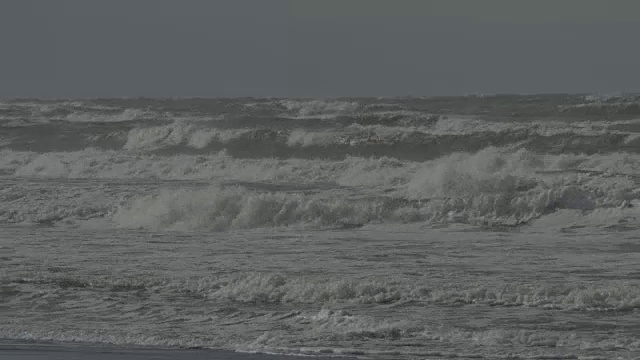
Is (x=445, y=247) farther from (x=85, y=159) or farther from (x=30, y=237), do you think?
(x=85, y=159)

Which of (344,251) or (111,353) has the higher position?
(111,353)

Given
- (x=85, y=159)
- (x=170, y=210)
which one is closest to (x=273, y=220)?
(x=170, y=210)

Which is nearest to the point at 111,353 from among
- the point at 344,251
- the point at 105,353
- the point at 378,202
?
the point at 105,353

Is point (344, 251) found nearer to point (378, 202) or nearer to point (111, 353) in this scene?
point (378, 202)

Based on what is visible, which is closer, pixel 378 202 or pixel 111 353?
pixel 111 353

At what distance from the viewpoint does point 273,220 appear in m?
18.5

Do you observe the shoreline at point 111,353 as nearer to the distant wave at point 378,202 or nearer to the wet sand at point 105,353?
the wet sand at point 105,353

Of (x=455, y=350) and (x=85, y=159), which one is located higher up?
(x=455, y=350)

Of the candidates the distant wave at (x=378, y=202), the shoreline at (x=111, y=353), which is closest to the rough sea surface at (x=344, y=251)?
the distant wave at (x=378, y=202)

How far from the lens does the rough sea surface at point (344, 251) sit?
399 inches

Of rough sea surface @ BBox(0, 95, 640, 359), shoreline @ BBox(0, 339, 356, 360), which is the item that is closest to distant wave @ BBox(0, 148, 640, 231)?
rough sea surface @ BBox(0, 95, 640, 359)

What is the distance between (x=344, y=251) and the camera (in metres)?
14.8

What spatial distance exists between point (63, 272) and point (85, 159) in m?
20.2

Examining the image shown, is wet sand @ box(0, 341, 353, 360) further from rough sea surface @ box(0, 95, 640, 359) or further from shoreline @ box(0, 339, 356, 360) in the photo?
rough sea surface @ box(0, 95, 640, 359)
